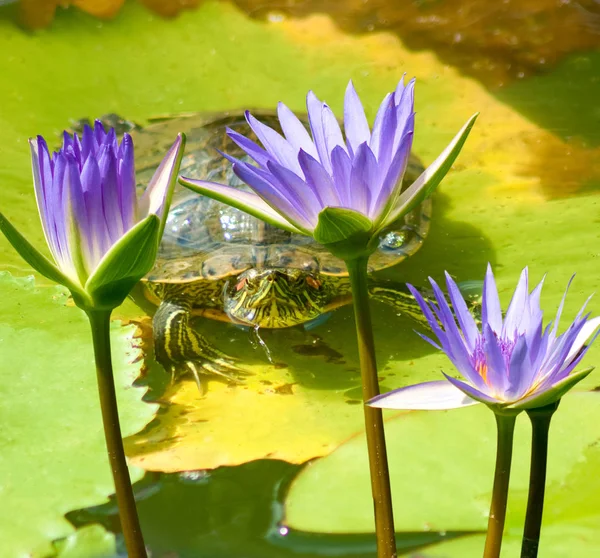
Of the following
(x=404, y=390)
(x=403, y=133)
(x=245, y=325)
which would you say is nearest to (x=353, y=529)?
(x=404, y=390)

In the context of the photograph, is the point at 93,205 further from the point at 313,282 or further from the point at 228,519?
the point at 313,282

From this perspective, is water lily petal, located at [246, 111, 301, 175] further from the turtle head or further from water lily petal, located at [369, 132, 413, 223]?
the turtle head

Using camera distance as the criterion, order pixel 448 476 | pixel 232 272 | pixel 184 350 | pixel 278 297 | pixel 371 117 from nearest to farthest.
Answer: pixel 448 476, pixel 184 350, pixel 278 297, pixel 232 272, pixel 371 117

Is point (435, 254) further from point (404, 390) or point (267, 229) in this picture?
point (404, 390)

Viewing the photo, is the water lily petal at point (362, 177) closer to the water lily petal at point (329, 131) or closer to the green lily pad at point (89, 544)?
the water lily petal at point (329, 131)

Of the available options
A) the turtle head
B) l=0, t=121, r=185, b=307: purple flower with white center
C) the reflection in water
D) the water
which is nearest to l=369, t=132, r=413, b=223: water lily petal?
l=0, t=121, r=185, b=307: purple flower with white center

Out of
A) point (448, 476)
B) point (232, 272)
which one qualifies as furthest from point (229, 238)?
point (448, 476)

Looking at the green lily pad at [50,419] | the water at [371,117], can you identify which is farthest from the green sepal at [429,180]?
the green lily pad at [50,419]
